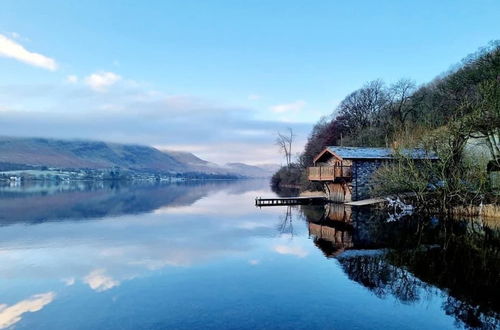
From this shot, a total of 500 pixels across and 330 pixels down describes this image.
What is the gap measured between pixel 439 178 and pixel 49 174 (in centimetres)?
18337

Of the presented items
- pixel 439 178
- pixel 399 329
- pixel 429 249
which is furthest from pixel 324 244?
pixel 439 178

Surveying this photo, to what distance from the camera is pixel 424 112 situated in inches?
2137

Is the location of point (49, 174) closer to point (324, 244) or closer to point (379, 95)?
A: point (379, 95)

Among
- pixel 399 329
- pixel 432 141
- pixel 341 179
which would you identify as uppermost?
pixel 432 141

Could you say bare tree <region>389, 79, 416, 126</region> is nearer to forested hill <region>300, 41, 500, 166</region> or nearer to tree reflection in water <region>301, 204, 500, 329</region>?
forested hill <region>300, 41, 500, 166</region>

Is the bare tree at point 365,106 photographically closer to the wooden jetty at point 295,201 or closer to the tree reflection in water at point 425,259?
the wooden jetty at point 295,201

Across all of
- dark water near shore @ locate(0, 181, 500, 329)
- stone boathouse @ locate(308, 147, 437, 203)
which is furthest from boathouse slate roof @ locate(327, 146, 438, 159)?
dark water near shore @ locate(0, 181, 500, 329)

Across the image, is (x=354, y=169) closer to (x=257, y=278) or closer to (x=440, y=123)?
(x=440, y=123)

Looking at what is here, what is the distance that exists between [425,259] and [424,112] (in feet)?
144

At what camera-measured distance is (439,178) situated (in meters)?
27.5

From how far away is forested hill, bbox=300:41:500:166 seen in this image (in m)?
26.6

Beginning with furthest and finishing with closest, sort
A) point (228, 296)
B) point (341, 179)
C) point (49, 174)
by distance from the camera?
point (49, 174), point (341, 179), point (228, 296)

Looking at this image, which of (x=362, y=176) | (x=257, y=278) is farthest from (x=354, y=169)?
(x=257, y=278)

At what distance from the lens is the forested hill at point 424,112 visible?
26.6 metres
